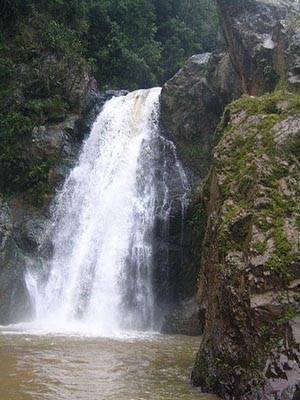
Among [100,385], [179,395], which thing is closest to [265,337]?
[179,395]

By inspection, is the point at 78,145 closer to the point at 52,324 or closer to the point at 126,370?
the point at 52,324

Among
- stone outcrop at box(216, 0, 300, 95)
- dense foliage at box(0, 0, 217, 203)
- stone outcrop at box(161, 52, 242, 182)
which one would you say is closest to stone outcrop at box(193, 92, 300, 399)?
stone outcrop at box(216, 0, 300, 95)

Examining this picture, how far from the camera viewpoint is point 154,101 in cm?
1650

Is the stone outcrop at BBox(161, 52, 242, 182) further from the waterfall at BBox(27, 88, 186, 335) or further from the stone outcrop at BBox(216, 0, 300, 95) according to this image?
the stone outcrop at BBox(216, 0, 300, 95)

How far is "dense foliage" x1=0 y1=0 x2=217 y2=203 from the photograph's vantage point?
52.1 ft

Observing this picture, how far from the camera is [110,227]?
13648 mm

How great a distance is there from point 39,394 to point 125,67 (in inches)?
722

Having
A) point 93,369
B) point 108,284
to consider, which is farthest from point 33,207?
point 93,369

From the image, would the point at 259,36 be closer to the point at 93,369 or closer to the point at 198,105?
the point at 198,105

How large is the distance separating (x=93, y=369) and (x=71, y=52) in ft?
45.6

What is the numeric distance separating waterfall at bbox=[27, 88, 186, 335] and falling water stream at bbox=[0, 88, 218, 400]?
27mm

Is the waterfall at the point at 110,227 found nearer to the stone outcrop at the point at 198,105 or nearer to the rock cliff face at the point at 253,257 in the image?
the stone outcrop at the point at 198,105

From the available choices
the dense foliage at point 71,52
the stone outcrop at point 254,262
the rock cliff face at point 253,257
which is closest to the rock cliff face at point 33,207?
the dense foliage at point 71,52

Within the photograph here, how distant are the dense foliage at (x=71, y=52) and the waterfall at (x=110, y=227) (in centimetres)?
142
